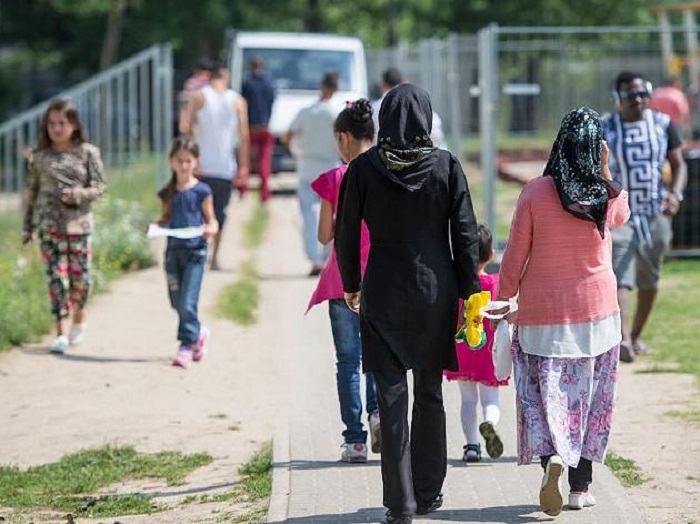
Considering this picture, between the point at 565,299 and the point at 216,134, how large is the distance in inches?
338

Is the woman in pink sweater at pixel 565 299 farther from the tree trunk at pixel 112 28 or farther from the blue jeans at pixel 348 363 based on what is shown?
the tree trunk at pixel 112 28

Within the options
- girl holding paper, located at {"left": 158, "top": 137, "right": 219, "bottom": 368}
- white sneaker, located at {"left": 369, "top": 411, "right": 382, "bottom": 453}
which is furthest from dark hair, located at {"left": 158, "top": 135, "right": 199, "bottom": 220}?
white sneaker, located at {"left": 369, "top": 411, "right": 382, "bottom": 453}

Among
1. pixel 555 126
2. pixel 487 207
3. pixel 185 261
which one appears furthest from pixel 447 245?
pixel 555 126

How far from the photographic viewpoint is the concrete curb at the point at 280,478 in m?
6.98

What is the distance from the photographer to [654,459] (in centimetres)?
815

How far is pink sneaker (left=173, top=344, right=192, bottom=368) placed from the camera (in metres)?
11.2

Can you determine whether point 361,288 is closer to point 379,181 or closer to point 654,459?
point 379,181

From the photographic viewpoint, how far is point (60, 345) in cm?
1162

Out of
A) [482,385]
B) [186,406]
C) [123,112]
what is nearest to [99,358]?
[186,406]

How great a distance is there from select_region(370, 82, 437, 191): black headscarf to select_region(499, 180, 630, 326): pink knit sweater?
487 mm

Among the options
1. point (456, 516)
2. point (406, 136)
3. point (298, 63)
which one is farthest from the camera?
point (298, 63)

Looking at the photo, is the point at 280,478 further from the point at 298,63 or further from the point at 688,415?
the point at 298,63

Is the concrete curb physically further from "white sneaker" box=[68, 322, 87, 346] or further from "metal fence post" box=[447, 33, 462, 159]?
"metal fence post" box=[447, 33, 462, 159]

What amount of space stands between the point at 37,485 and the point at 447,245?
8.93 ft
